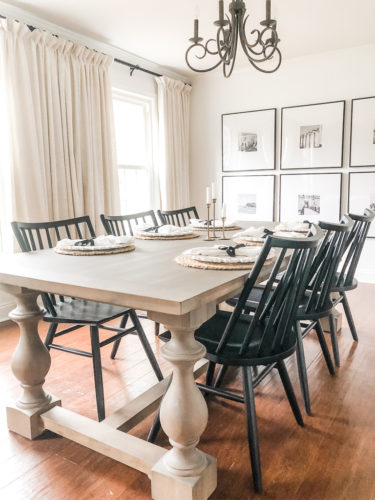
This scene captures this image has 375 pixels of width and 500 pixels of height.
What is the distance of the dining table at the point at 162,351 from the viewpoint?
1.21 m

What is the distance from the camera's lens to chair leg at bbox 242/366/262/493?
1.38 m

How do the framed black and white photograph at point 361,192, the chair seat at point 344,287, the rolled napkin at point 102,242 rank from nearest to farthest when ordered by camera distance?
the rolled napkin at point 102,242
the chair seat at point 344,287
the framed black and white photograph at point 361,192

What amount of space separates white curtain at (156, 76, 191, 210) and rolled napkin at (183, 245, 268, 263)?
3167 millimetres

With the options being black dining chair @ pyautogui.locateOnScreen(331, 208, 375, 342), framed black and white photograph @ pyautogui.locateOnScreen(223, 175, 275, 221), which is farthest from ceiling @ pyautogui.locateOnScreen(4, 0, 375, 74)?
black dining chair @ pyautogui.locateOnScreen(331, 208, 375, 342)

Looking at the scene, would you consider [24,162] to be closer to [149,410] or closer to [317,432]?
[149,410]

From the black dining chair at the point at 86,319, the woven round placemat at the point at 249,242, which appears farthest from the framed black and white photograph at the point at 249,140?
the black dining chair at the point at 86,319

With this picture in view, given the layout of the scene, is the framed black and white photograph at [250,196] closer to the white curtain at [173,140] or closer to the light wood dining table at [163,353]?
the white curtain at [173,140]

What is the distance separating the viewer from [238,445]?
5.38 feet

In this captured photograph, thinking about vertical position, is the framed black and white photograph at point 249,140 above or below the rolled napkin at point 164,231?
above

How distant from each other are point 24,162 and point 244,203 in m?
2.70

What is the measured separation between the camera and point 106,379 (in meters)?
2.24

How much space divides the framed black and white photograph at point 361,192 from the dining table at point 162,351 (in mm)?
3151

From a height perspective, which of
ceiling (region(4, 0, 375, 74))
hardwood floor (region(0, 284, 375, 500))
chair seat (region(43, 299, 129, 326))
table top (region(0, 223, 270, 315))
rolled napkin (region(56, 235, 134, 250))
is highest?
ceiling (region(4, 0, 375, 74))

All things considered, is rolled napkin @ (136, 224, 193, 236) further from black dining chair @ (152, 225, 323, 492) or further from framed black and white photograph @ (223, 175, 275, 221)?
framed black and white photograph @ (223, 175, 275, 221)
